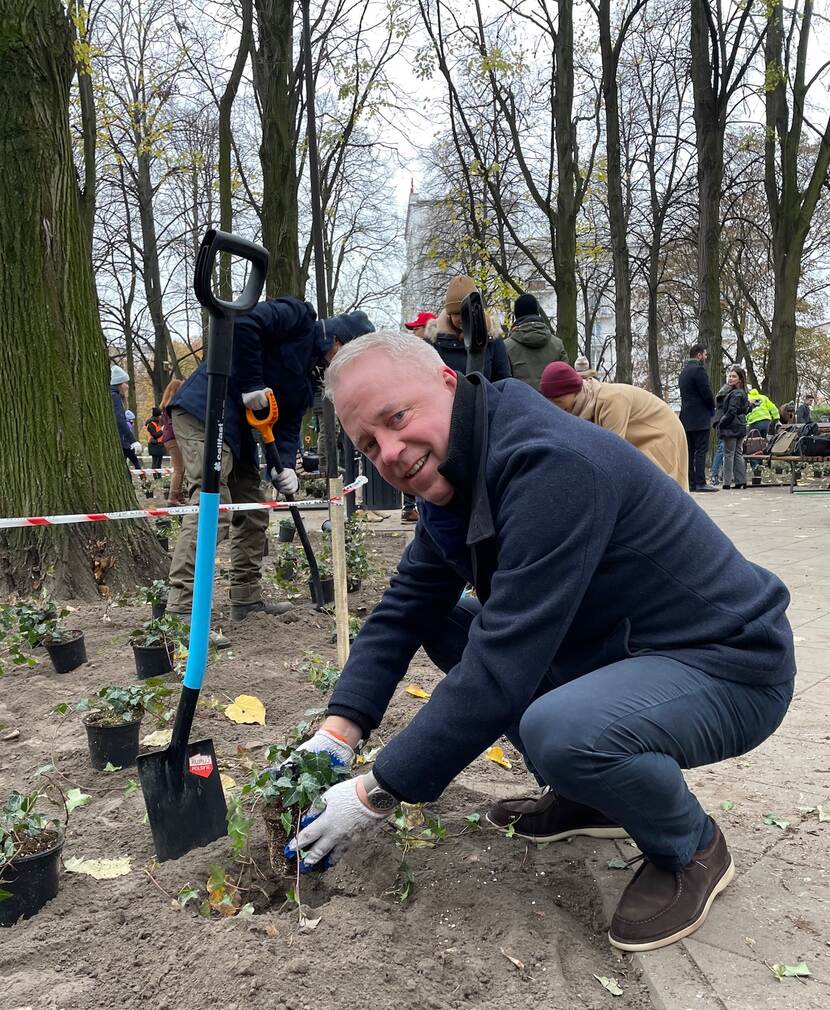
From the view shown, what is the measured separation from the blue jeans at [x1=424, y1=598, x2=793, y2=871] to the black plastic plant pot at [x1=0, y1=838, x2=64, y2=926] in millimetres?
1272

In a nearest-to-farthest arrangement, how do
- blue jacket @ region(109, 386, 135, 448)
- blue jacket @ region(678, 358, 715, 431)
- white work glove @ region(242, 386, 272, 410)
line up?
white work glove @ region(242, 386, 272, 410) < blue jacket @ region(109, 386, 135, 448) < blue jacket @ region(678, 358, 715, 431)

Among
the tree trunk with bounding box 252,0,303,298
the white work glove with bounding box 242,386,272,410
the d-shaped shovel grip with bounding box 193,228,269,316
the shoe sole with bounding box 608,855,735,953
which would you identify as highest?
the tree trunk with bounding box 252,0,303,298

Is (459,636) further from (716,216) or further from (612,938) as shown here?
(716,216)

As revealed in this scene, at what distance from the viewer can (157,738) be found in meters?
3.42

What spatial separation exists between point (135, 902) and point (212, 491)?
43.6 inches

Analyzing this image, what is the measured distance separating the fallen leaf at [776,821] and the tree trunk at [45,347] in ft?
14.7

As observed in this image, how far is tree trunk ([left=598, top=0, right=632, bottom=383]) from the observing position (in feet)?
52.6

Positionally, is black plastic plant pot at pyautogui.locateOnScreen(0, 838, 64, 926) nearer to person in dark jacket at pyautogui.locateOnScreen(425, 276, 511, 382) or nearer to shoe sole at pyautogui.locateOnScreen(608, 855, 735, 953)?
shoe sole at pyautogui.locateOnScreen(608, 855, 735, 953)

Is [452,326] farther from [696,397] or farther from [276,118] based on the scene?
[696,397]

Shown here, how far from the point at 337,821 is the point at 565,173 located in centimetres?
1506

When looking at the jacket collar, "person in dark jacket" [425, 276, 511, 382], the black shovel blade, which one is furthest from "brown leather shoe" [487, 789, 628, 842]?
"person in dark jacket" [425, 276, 511, 382]

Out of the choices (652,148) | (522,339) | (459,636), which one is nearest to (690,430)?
(522,339)

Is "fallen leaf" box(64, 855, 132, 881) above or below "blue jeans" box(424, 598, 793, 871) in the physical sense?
below

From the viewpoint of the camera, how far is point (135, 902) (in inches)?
88.7
